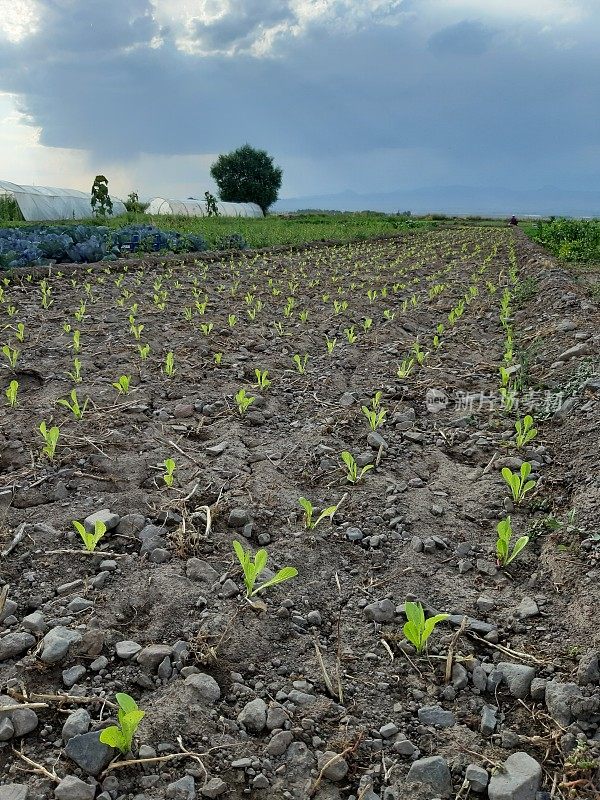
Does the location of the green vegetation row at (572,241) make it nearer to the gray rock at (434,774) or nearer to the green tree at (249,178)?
the gray rock at (434,774)

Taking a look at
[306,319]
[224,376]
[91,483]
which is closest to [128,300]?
[306,319]

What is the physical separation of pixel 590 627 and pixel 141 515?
1.75 meters

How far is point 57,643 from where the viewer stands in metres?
2.02

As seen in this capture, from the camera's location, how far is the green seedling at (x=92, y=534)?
2.49 m

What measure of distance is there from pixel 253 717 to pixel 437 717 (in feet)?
1.68

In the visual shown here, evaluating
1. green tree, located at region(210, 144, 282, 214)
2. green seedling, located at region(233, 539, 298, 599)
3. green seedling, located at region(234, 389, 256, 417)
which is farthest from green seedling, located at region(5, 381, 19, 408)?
green tree, located at region(210, 144, 282, 214)

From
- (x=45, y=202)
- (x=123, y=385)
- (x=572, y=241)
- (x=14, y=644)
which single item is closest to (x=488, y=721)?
(x=14, y=644)

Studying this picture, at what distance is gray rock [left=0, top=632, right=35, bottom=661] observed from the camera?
2.04 metres

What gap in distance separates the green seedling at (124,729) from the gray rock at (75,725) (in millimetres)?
101

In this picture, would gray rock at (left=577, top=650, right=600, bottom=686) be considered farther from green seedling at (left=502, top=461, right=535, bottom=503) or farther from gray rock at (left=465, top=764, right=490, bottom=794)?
green seedling at (left=502, top=461, right=535, bottom=503)

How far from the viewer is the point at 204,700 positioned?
6.19 ft

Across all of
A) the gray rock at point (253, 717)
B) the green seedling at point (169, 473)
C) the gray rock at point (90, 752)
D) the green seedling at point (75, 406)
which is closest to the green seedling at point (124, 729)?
the gray rock at point (90, 752)

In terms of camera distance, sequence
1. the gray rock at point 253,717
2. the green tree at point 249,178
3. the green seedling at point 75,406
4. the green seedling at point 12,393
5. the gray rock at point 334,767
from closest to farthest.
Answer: the gray rock at point 334,767, the gray rock at point 253,717, the green seedling at point 75,406, the green seedling at point 12,393, the green tree at point 249,178

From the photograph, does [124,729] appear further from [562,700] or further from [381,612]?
[562,700]
